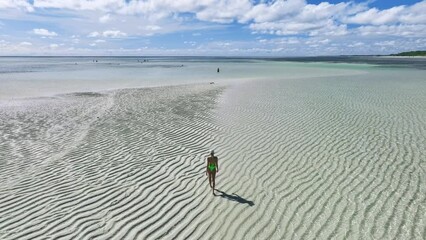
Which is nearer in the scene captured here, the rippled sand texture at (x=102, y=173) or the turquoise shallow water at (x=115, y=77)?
the rippled sand texture at (x=102, y=173)

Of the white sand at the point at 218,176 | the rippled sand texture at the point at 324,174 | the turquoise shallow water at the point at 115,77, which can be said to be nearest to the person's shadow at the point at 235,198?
the white sand at the point at 218,176

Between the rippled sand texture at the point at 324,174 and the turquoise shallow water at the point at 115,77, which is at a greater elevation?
the rippled sand texture at the point at 324,174

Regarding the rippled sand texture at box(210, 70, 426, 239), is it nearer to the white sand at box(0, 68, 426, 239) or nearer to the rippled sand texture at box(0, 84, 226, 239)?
the white sand at box(0, 68, 426, 239)

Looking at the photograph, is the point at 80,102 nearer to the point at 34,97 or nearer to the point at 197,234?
the point at 34,97

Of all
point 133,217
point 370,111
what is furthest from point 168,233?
point 370,111

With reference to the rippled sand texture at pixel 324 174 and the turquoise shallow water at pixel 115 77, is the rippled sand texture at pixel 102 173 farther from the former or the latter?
the turquoise shallow water at pixel 115 77

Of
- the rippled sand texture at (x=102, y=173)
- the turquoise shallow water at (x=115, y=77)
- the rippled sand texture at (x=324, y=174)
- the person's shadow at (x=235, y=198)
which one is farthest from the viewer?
the turquoise shallow water at (x=115, y=77)

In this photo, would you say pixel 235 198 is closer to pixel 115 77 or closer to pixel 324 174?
pixel 324 174

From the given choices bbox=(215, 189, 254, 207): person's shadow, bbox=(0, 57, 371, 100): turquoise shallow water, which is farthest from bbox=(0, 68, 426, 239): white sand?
bbox=(0, 57, 371, 100): turquoise shallow water

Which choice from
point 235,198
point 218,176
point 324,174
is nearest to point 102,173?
→ point 218,176
